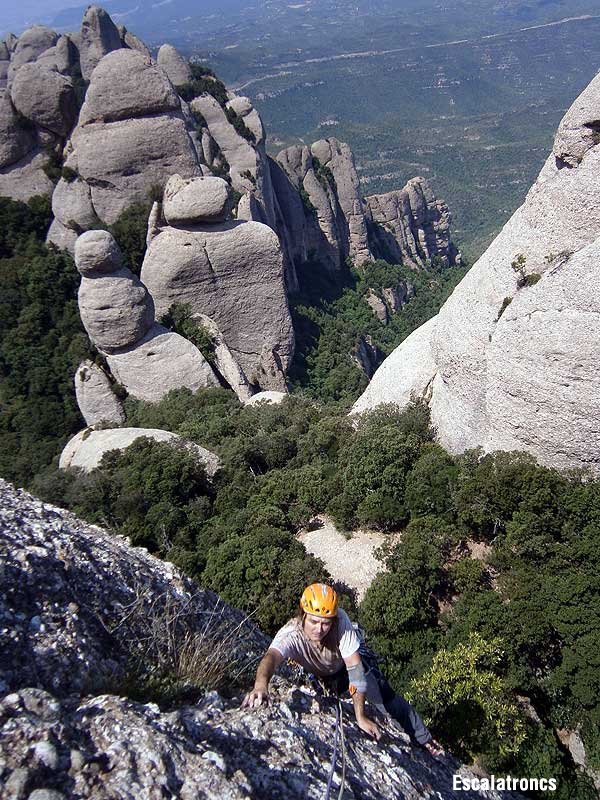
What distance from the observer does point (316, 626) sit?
539 cm

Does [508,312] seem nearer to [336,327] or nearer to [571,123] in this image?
Result: [571,123]

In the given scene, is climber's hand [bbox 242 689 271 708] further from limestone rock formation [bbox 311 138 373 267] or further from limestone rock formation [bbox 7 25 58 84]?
limestone rock formation [bbox 7 25 58 84]

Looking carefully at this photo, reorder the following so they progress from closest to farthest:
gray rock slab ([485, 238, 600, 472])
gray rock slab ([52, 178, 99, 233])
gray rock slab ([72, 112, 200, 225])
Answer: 1. gray rock slab ([485, 238, 600, 472])
2. gray rock slab ([72, 112, 200, 225])
3. gray rock slab ([52, 178, 99, 233])

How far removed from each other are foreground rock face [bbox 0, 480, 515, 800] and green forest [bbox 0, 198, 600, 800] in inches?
168

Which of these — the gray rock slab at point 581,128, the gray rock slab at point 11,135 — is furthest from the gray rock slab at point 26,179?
the gray rock slab at point 581,128

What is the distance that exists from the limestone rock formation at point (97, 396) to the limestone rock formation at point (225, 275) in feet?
15.0

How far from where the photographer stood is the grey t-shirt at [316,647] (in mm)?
5411

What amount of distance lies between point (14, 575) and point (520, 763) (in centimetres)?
921

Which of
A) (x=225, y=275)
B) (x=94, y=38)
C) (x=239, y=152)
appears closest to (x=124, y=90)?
(x=239, y=152)

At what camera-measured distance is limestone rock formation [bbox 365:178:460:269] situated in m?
56.3

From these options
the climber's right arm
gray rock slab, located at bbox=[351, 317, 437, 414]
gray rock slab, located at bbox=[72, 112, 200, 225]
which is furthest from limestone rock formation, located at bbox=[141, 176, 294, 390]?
the climber's right arm

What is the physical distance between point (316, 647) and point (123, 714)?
6.57ft

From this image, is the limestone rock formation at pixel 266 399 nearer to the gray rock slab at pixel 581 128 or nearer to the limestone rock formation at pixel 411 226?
the gray rock slab at pixel 581 128

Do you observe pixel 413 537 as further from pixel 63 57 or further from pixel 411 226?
pixel 411 226
